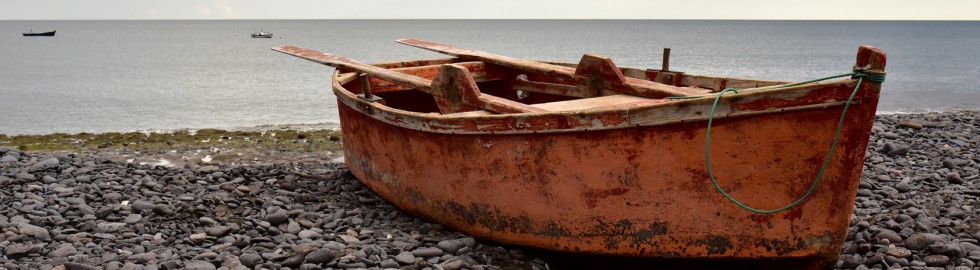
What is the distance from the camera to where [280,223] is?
6730 mm

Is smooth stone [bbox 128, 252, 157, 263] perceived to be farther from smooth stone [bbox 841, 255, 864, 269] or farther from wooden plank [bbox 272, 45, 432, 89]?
smooth stone [bbox 841, 255, 864, 269]

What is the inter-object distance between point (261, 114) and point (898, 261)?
21.2 meters

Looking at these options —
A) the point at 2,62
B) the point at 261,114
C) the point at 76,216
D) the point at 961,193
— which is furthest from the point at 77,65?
the point at 961,193

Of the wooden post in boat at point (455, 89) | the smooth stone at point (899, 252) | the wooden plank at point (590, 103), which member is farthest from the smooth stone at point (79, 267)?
the smooth stone at point (899, 252)

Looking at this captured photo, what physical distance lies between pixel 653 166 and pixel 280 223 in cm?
342

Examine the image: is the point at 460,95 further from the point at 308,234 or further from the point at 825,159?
the point at 825,159

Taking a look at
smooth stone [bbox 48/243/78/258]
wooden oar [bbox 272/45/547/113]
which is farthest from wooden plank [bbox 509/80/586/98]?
smooth stone [bbox 48/243/78/258]

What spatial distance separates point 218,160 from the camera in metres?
12.9

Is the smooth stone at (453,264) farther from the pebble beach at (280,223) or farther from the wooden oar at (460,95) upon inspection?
the wooden oar at (460,95)

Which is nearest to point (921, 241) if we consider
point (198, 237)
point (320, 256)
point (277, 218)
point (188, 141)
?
point (320, 256)

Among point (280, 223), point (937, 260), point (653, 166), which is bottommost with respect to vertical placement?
point (280, 223)

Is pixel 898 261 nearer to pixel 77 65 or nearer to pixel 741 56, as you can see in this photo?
pixel 77 65

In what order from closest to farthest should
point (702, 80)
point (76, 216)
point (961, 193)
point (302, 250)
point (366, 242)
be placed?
point (302, 250) < point (366, 242) < point (76, 216) < point (702, 80) < point (961, 193)

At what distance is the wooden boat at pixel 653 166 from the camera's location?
15.0 feet
